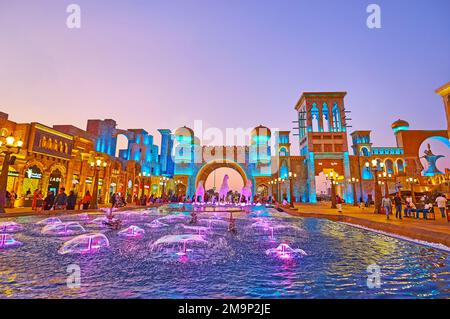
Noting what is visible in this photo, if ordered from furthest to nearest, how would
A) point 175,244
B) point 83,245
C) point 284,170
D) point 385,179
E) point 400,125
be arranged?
1. point 400,125
2. point 284,170
3. point 385,179
4. point 175,244
5. point 83,245

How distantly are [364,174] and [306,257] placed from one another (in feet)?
141

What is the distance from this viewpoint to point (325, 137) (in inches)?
1535

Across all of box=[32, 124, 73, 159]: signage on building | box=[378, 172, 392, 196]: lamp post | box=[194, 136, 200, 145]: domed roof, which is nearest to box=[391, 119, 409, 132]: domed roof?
box=[378, 172, 392, 196]: lamp post

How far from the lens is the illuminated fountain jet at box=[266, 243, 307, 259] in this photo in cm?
434

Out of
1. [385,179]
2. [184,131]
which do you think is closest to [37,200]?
[184,131]

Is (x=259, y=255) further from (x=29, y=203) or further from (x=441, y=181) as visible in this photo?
(x=441, y=181)

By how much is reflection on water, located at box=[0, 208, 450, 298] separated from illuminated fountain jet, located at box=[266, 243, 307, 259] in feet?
0.37

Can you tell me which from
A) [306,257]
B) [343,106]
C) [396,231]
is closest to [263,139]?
[343,106]

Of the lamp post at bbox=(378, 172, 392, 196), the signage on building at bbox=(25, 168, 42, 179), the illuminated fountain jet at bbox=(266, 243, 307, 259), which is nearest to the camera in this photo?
the illuminated fountain jet at bbox=(266, 243, 307, 259)

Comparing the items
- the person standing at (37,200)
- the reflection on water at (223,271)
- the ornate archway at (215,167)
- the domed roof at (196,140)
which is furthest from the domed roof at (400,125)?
the person standing at (37,200)

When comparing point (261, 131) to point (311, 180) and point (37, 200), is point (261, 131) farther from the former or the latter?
point (37, 200)

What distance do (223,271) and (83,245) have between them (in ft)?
12.1

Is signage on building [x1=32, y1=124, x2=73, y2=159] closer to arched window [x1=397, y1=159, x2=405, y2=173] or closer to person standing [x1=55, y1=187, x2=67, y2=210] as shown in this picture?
person standing [x1=55, y1=187, x2=67, y2=210]

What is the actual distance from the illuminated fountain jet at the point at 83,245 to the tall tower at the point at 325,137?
117 feet
